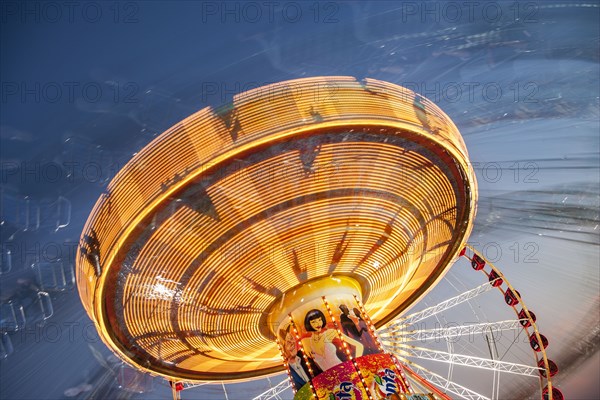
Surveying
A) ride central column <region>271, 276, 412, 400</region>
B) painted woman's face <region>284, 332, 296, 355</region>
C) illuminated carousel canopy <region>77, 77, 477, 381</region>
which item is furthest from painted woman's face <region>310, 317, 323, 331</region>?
illuminated carousel canopy <region>77, 77, 477, 381</region>

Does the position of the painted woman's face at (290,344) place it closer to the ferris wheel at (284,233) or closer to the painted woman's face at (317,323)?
the ferris wheel at (284,233)

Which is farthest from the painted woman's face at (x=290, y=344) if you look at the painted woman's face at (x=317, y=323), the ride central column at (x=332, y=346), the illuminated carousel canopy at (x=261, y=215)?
the illuminated carousel canopy at (x=261, y=215)

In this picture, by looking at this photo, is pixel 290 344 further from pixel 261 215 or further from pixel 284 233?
pixel 261 215

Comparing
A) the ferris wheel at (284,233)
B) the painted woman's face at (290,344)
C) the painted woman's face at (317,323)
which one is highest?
the ferris wheel at (284,233)

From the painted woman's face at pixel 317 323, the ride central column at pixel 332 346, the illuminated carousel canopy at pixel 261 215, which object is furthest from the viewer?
the painted woman's face at pixel 317 323

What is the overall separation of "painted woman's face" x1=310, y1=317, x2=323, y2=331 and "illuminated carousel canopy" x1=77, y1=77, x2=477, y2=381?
2.51ft

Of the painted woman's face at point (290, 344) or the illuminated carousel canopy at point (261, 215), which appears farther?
the painted woman's face at point (290, 344)

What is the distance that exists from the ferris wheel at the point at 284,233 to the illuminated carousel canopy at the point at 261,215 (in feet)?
0.07

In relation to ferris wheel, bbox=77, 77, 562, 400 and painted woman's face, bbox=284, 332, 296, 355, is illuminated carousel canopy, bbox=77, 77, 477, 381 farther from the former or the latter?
painted woman's face, bbox=284, 332, 296, 355

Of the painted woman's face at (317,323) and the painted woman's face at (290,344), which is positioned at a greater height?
the painted woman's face at (317,323)

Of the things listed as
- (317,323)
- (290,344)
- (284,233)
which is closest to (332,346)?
(317,323)

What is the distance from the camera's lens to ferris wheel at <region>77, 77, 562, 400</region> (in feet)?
22.2

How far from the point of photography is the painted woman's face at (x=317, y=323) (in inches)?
352

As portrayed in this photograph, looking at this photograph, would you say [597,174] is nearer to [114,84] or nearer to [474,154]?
[474,154]
